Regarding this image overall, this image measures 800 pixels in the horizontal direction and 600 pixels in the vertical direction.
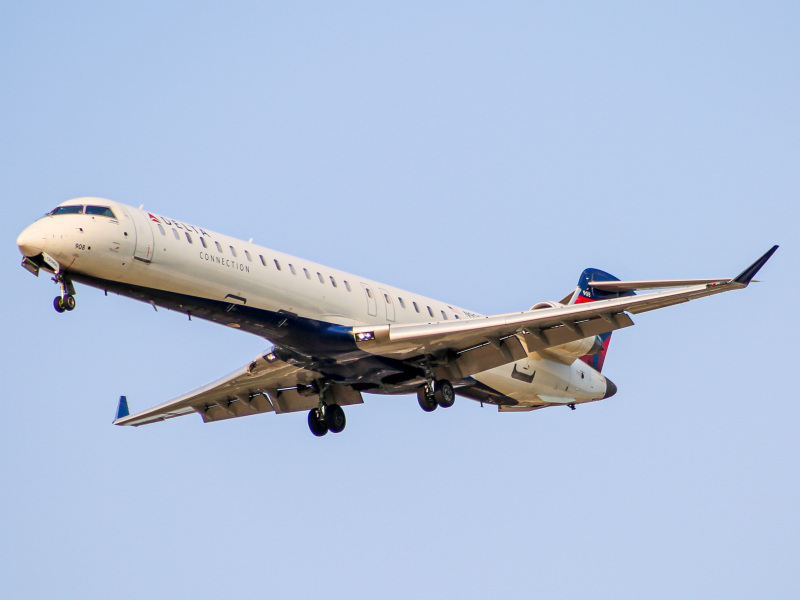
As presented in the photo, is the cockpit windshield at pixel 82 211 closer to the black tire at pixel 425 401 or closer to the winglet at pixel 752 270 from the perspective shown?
the black tire at pixel 425 401

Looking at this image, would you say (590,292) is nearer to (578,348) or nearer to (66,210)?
(578,348)

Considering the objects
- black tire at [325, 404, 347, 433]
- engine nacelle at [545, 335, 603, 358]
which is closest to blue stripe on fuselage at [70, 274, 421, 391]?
black tire at [325, 404, 347, 433]

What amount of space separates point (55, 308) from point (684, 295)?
38.9ft

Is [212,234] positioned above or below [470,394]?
above

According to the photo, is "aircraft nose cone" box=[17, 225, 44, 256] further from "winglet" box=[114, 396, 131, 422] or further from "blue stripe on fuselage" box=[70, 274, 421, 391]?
"winglet" box=[114, 396, 131, 422]

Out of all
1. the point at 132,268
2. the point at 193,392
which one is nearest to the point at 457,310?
the point at 193,392

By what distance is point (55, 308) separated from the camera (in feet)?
72.0

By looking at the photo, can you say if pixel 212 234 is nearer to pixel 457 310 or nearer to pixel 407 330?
pixel 407 330

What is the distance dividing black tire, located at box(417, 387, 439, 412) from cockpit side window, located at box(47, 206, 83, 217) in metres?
8.38

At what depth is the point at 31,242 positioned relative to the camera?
70.8ft

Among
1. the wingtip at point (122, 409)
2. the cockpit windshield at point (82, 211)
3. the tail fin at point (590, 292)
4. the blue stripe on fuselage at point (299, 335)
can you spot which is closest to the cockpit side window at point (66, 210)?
the cockpit windshield at point (82, 211)

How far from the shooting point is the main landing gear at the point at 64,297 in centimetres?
2191

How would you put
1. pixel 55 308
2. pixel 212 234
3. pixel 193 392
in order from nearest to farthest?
pixel 55 308 < pixel 212 234 < pixel 193 392

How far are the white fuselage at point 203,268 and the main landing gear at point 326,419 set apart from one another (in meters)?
3.02
